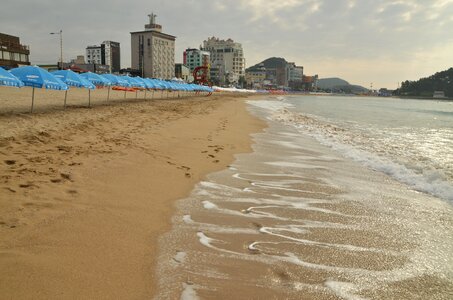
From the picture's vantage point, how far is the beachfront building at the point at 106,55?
141m

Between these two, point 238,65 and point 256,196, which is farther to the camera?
point 238,65

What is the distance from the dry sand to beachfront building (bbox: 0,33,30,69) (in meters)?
55.8

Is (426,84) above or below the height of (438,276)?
above

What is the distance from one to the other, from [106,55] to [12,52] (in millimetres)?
93653

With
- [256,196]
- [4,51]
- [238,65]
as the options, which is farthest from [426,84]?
[256,196]

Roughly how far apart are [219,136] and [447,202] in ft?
25.3

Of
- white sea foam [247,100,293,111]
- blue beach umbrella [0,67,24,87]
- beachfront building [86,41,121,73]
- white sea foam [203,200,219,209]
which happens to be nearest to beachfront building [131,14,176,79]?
beachfront building [86,41,121,73]

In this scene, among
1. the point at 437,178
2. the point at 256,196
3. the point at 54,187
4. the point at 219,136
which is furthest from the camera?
the point at 219,136

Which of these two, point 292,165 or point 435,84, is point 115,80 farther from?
point 435,84

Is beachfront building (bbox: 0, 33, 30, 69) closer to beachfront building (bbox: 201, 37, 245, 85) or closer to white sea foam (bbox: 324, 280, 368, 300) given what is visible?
white sea foam (bbox: 324, 280, 368, 300)

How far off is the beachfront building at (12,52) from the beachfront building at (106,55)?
276 ft

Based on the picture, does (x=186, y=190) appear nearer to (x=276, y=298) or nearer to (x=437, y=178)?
(x=276, y=298)

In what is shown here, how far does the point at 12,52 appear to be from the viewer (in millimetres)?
53875

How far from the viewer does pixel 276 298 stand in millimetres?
2619
